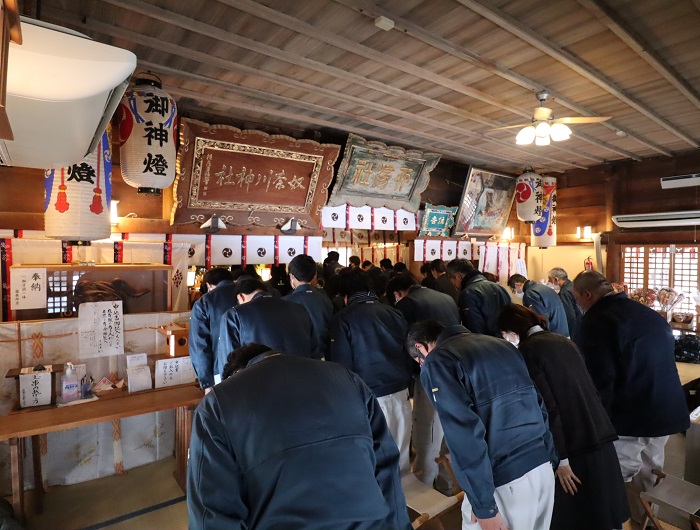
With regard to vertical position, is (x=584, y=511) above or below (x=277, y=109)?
below

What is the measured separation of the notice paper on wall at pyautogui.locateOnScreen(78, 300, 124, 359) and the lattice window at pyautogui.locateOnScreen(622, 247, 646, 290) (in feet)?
39.8

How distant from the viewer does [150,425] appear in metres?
5.71

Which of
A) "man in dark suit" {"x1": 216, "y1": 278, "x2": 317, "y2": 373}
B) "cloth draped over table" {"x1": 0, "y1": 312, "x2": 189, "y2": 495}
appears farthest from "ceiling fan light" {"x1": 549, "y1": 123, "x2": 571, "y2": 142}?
"cloth draped over table" {"x1": 0, "y1": 312, "x2": 189, "y2": 495}

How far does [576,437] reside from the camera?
10.5 ft

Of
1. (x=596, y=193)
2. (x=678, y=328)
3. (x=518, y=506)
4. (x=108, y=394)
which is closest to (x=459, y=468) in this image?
(x=518, y=506)

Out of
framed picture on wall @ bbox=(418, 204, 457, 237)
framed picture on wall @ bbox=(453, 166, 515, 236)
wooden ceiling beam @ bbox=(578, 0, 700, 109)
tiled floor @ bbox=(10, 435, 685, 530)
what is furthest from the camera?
framed picture on wall @ bbox=(453, 166, 515, 236)

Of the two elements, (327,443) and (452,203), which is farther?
(452,203)

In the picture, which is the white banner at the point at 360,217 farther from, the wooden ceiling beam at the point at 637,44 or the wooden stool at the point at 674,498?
the wooden stool at the point at 674,498

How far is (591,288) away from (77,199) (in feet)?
18.8

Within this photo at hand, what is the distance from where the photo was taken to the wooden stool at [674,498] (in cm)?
353

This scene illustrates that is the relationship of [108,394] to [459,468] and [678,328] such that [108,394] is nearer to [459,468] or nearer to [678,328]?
[459,468]

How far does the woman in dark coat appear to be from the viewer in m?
3.18

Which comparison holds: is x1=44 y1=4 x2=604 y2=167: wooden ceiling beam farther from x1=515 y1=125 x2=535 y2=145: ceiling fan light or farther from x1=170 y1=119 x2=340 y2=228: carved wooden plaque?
x1=170 y1=119 x2=340 y2=228: carved wooden plaque

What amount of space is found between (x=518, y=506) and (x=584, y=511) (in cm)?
80
